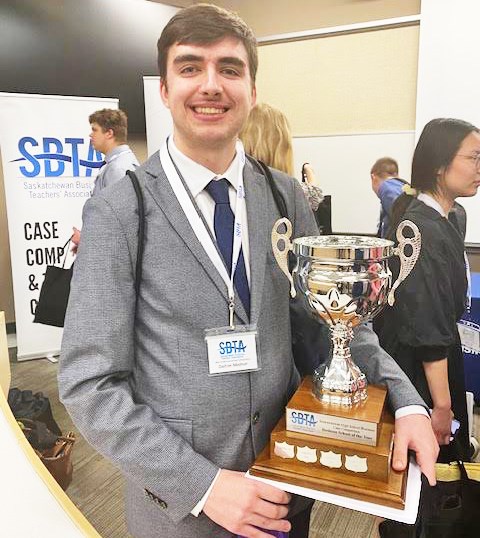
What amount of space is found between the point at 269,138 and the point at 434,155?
66cm

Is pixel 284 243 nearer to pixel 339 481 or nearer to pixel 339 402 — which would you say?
pixel 339 402

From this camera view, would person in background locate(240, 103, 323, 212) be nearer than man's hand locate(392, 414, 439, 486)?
No

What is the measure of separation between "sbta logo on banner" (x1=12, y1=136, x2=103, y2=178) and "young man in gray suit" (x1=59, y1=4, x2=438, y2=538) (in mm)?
2801

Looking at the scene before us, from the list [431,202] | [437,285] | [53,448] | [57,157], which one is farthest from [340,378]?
[57,157]

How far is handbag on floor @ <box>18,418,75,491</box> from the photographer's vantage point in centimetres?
217

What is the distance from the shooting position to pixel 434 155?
1768 mm

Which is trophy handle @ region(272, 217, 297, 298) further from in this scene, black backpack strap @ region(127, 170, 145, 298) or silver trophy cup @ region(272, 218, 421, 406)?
black backpack strap @ region(127, 170, 145, 298)

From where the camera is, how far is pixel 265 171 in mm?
1112

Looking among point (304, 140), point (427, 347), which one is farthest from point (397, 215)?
point (304, 140)

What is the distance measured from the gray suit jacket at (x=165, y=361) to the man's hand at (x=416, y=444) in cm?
5

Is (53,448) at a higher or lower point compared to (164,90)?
lower

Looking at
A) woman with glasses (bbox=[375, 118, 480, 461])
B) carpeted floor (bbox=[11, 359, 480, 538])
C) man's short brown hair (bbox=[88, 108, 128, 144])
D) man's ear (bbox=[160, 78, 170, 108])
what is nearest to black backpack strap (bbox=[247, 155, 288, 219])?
man's ear (bbox=[160, 78, 170, 108])

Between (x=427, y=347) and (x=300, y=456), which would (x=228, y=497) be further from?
(x=427, y=347)

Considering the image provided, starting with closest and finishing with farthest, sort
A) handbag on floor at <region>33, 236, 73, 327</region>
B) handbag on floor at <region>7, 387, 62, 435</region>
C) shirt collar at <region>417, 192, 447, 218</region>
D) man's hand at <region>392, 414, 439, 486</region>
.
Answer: man's hand at <region>392, 414, 439, 486</region>, shirt collar at <region>417, 192, 447, 218</region>, handbag on floor at <region>7, 387, 62, 435</region>, handbag on floor at <region>33, 236, 73, 327</region>
